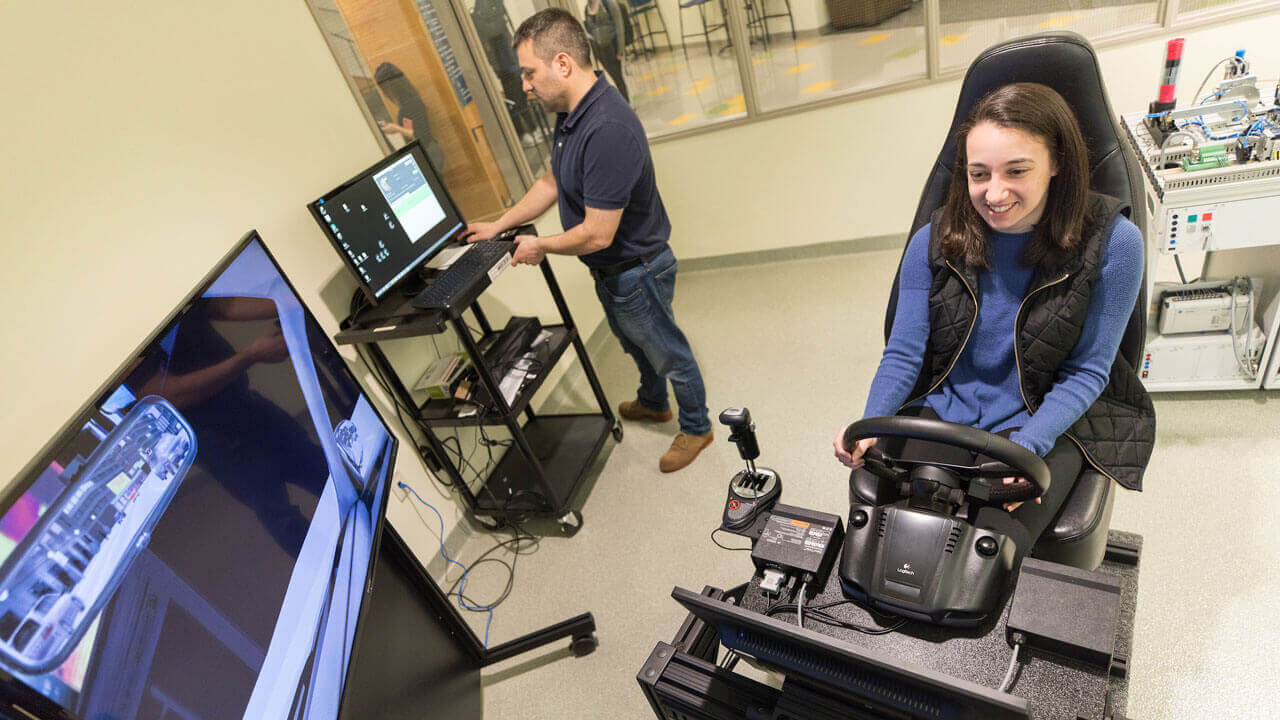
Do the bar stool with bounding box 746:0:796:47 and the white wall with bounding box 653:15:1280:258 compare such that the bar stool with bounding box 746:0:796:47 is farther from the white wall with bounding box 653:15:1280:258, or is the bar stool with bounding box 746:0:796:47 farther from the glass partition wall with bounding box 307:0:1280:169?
the white wall with bounding box 653:15:1280:258

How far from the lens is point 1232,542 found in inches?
66.6

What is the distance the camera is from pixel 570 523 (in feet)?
7.48

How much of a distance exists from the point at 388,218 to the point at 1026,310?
169cm

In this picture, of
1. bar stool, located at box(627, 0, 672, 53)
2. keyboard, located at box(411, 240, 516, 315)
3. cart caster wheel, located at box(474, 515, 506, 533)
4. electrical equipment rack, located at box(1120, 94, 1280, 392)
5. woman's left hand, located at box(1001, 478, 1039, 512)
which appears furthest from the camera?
bar stool, located at box(627, 0, 672, 53)

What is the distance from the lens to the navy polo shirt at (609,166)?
1.86m

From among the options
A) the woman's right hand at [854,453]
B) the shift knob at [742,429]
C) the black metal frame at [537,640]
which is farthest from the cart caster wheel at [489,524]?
the woman's right hand at [854,453]

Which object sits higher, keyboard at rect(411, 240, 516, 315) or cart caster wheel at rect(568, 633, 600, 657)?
keyboard at rect(411, 240, 516, 315)

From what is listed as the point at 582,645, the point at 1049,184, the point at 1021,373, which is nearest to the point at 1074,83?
the point at 1049,184

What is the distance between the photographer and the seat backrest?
1153 mm

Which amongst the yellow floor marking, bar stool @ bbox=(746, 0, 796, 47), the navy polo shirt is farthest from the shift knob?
the yellow floor marking

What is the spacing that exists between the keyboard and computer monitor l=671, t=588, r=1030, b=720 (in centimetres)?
A: 111

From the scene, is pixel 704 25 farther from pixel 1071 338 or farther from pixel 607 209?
pixel 1071 338

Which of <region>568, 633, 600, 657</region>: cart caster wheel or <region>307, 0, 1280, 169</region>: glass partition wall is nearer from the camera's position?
<region>568, 633, 600, 657</region>: cart caster wheel

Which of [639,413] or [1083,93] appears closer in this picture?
[1083,93]
